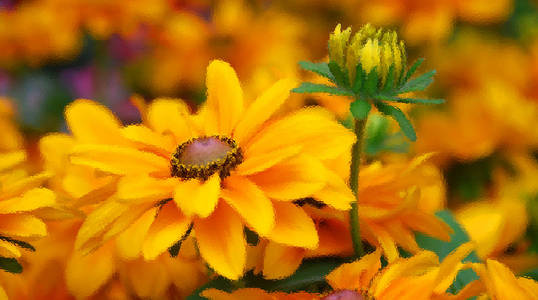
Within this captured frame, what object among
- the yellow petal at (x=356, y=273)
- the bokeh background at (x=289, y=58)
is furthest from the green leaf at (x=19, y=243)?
the bokeh background at (x=289, y=58)

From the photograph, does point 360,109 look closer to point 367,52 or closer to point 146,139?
point 367,52

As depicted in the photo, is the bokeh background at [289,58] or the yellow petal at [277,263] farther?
the bokeh background at [289,58]

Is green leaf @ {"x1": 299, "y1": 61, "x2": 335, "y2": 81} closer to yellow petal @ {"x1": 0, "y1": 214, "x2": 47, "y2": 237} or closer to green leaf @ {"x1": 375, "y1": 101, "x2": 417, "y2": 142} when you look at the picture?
green leaf @ {"x1": 375, "y1": 101, "x2": 417, "y2": 142}

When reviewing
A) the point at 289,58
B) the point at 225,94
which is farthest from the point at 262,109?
the point at 289,58

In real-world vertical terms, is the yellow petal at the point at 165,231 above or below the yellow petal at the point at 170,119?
below

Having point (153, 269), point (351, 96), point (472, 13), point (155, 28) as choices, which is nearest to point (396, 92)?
point (351, 96)

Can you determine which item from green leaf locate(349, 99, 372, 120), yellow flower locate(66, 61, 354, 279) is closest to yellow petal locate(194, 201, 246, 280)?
yellow flower locate(66, 61, 354, 279)

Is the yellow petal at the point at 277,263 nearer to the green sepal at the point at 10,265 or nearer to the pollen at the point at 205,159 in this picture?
the pollen at the point at 205,159
